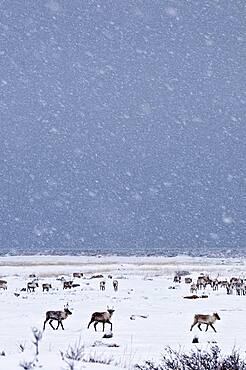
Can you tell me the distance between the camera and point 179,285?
36.6 m

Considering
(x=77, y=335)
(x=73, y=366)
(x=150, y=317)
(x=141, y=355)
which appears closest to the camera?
(x=73, y=366)

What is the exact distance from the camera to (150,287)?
3544 cm

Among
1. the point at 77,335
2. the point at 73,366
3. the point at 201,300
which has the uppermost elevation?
the point at 201,300

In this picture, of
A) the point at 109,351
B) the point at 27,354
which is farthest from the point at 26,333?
the point at 27,354

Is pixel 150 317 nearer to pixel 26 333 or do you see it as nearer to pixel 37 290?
pixel 26 333

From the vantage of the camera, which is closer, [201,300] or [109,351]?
[109,351]

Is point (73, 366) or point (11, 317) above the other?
point (11, 317)

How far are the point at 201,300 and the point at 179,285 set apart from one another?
944 cm

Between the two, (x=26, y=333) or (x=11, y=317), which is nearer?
(x=26, y=333)

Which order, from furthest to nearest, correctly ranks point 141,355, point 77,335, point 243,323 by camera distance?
point 243,323 → point 77,335 → point 141,355

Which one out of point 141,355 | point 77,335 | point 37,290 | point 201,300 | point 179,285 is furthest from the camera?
point 179,285

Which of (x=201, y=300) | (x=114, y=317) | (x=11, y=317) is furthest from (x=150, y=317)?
(x=201, y=300)

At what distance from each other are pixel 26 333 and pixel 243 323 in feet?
20.2

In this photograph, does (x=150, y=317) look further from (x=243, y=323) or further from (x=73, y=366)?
(x=73, y=366)
